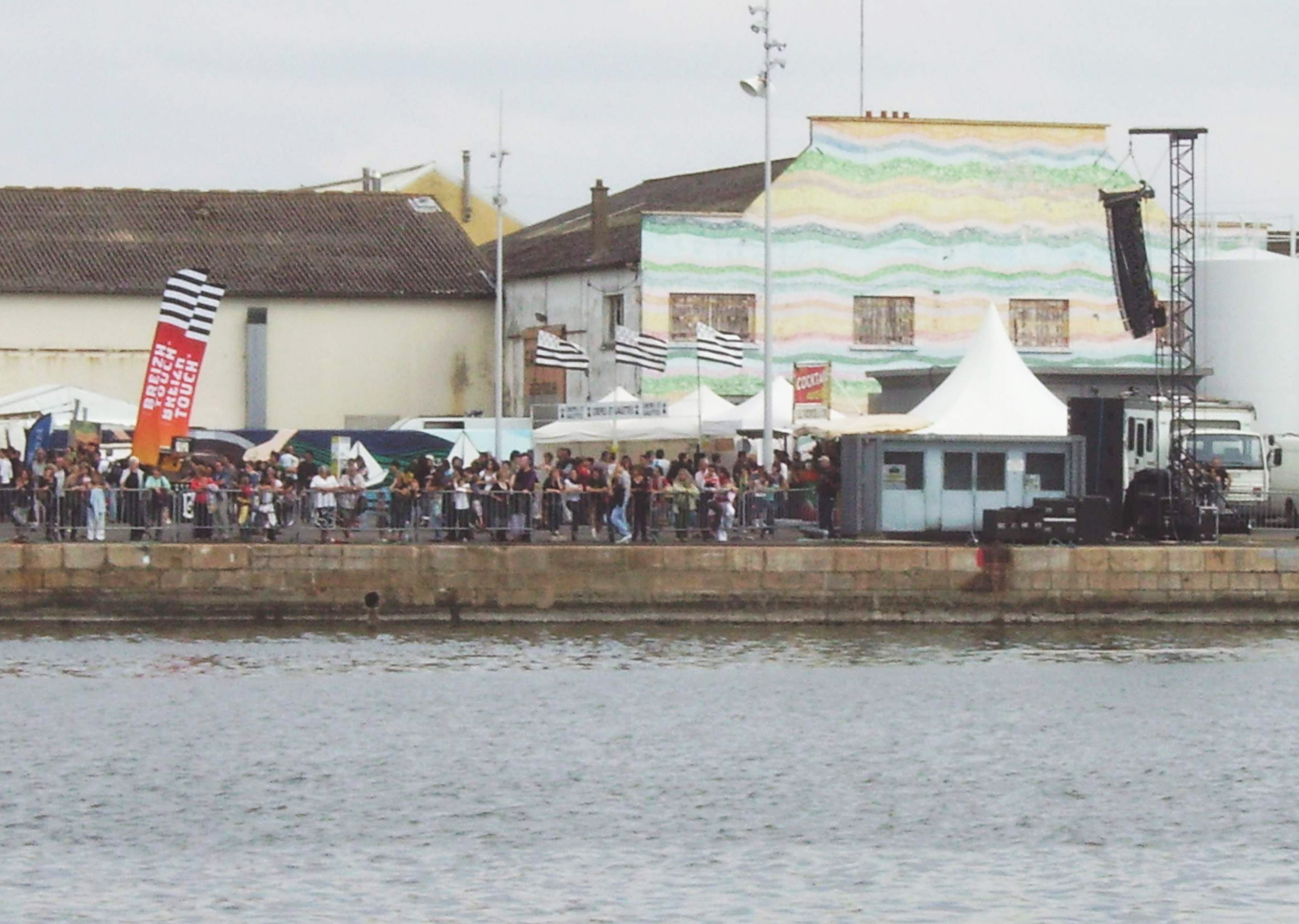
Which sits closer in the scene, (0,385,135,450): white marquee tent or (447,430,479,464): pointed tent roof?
(0,385,135,450): white marquee tent

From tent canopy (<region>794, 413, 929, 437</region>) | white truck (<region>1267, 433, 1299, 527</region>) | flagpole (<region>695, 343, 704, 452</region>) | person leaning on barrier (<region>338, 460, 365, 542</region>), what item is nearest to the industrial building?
white truck (<region>1267, 433, 1299, 527</region>)

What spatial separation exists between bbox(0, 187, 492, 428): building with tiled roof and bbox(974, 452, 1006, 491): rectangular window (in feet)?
86.6

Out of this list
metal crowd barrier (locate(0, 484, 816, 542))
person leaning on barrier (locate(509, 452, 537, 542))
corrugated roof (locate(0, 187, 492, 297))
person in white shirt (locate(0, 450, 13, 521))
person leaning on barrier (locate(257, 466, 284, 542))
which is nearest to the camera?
metal crowd barrier (locate(0, 484, 816, 542))

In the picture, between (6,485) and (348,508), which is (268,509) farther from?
(6,485)

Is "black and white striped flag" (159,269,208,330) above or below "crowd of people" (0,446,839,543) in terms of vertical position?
above

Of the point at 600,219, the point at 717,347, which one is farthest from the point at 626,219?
the point at 717,347

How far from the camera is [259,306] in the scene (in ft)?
220

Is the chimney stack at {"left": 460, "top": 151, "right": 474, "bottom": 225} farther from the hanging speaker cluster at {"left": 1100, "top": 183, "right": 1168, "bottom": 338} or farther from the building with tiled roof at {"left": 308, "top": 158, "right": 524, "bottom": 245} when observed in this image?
the hanging speaker cluster at {"left": 1100, "top": 183, "right": 1168, "bottom": 338}

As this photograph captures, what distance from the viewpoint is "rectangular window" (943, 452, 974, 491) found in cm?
4331

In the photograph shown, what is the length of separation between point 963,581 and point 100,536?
12833mm

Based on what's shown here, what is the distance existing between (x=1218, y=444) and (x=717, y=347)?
9.60 m

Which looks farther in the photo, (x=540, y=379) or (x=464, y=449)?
(x=540, y=379)

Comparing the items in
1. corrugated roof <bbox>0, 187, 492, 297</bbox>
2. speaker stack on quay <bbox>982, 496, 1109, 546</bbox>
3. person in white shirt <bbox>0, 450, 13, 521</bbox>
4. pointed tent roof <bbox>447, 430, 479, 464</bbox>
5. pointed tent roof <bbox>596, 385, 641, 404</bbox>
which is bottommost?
speaker stack on quay <bbox>982, 496, 1109, 546</bbox>

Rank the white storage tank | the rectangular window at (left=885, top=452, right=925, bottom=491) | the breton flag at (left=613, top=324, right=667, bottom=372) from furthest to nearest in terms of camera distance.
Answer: the white storage tank < the breton flag at (left=613, top=324, right=667, bottom=372) < the rectangular window at (left=885, top=452, right=925, bottom=491)
